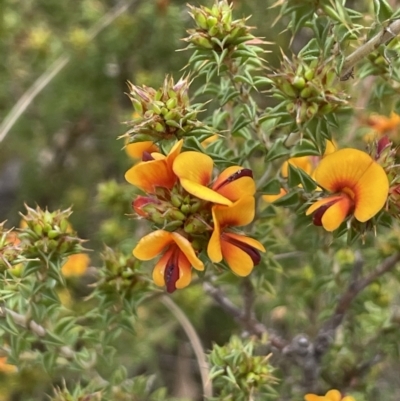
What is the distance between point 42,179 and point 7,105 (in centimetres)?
32

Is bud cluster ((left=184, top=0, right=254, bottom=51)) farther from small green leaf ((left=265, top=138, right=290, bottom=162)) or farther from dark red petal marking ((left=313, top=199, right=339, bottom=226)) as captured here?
dark red petal marking ((left=313, top=199, right=339, bottom=226))

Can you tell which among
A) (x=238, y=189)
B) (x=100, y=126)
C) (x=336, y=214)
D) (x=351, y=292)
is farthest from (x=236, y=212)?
(x=100, y=126)

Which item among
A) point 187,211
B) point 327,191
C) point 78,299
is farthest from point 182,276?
point 78,299

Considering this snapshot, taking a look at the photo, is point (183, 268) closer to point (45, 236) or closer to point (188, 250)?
point (188, 250)

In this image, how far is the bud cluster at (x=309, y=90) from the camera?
0.79 m

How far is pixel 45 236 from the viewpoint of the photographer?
950 millimetres

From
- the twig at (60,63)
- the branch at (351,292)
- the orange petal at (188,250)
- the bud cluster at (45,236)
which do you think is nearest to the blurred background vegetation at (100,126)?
the twig at (60,63)

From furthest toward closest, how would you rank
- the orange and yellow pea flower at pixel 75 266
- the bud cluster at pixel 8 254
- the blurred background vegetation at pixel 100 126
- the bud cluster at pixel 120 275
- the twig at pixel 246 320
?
the blurred background vegetation at pixel 100 126 → the orange and yellow pea flower at pixel 75 266 → the twig at pixel 246 320 → the bud cluster at pixel 120 275 → the bud cluster at pixel 8 254

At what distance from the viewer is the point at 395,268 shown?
3.79 feet

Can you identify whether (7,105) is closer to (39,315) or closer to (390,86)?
(39,315)

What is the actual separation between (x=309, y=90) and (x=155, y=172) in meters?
0.24

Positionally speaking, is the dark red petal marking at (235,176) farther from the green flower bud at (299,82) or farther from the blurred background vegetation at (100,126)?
the blurred background vegetation at (100,126)

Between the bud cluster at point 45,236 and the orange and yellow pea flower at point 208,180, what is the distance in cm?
29

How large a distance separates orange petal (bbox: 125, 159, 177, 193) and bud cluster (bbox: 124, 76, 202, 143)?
0.06 meters
